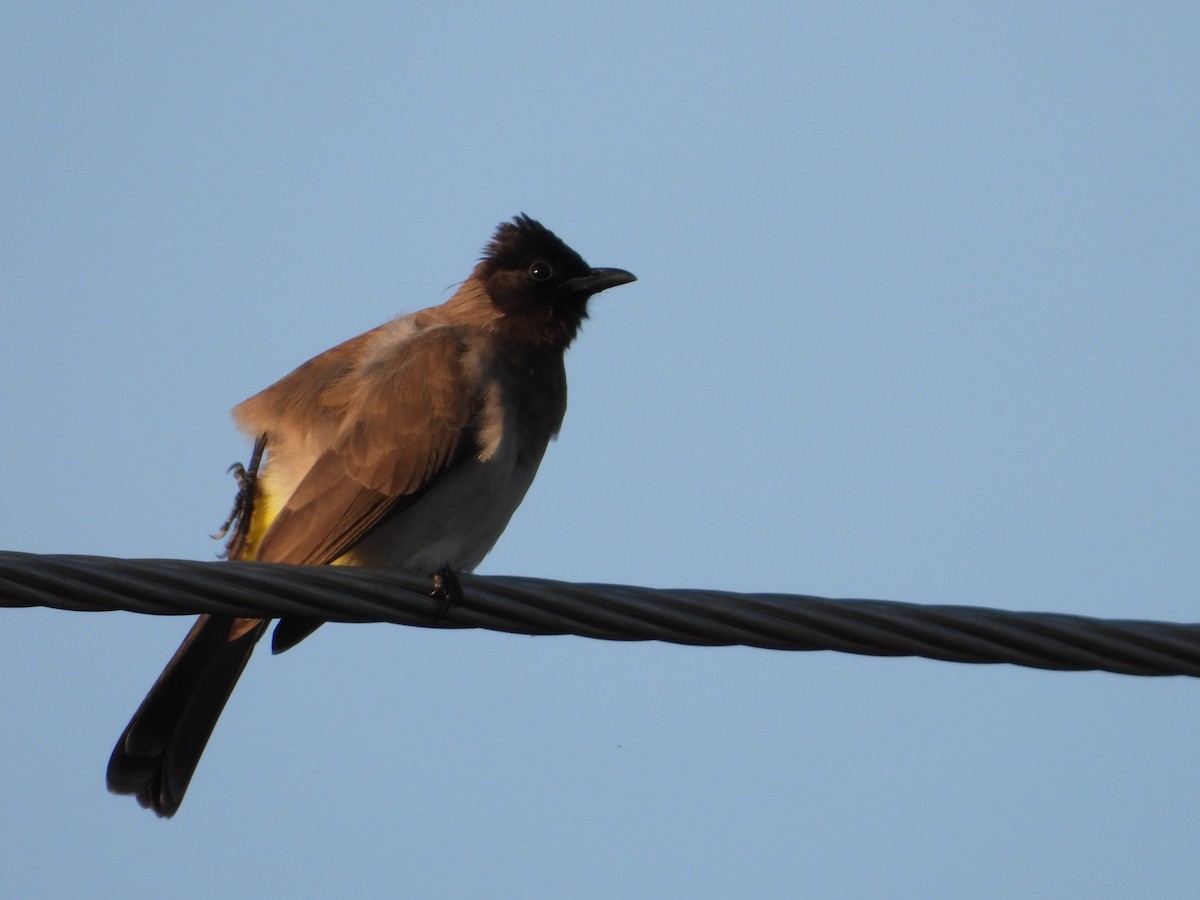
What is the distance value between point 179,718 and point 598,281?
106 inches

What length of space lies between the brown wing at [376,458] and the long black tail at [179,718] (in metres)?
0.34

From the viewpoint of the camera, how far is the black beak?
679 centimetres

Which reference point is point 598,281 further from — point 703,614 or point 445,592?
point 703,614

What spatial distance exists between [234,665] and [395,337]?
59.1 inches

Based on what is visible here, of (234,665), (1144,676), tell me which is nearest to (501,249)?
(234,665)

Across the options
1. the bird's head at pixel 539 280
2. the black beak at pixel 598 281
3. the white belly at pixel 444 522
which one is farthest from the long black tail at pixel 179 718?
the black beak at pixel 598 281

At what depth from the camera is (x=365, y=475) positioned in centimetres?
542

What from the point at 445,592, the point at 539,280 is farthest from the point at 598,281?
the point at 445,592

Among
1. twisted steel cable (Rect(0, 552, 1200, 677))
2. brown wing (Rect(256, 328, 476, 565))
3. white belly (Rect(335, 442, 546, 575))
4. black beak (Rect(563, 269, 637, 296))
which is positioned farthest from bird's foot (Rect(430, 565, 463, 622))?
black beak (Rect(563, 269, 637, 296))

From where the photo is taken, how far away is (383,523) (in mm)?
5457


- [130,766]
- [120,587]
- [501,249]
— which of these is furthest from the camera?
[501,249]

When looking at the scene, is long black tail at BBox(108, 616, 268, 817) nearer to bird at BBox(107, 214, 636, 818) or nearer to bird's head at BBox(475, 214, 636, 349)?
bird at BBox(107, 214, 636, 818)

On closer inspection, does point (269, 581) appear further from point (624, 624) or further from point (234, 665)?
point (234, 665)

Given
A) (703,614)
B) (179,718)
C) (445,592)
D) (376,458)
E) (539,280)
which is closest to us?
(703,614)
